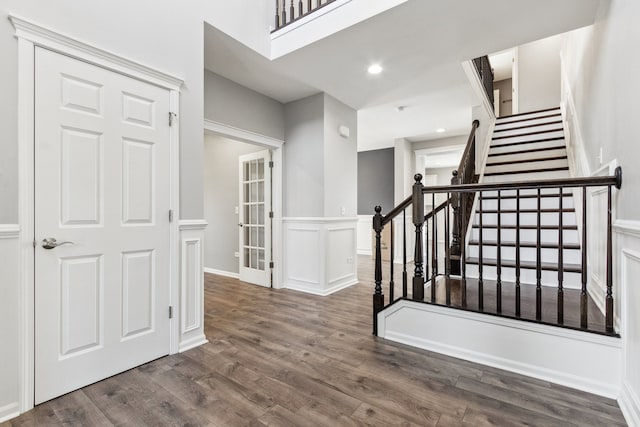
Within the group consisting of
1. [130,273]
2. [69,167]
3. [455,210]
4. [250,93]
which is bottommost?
[130,273]

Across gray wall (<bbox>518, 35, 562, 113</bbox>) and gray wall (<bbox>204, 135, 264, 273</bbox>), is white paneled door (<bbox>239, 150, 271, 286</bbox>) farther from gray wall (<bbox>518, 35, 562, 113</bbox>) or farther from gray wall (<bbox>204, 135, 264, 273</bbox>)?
gray wall (<bbox>518, 35, 562, 113</bbox>)

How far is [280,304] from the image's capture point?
3547 mm

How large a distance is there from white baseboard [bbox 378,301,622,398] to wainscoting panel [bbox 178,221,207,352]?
1.50m

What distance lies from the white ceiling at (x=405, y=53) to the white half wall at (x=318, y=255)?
1738 mm

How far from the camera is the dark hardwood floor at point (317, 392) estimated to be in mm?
1584

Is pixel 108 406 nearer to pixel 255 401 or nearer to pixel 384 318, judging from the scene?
pixel 255 401

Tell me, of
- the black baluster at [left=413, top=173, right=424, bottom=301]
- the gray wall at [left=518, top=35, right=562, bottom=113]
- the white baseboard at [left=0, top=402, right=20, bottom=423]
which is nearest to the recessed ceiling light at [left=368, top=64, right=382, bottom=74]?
the black baluster at [left=413, top=173, right=424, bottom=301]

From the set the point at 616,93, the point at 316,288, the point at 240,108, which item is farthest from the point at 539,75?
the point at 316,288

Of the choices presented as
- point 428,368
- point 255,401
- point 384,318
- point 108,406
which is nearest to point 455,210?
point 384,318

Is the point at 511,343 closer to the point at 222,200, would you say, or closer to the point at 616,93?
the point at 616,93

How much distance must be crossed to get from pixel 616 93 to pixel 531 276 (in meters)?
1.69

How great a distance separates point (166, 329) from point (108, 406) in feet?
2.04

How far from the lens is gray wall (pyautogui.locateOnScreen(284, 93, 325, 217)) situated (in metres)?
4.04

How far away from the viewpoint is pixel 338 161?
14.0 feet
